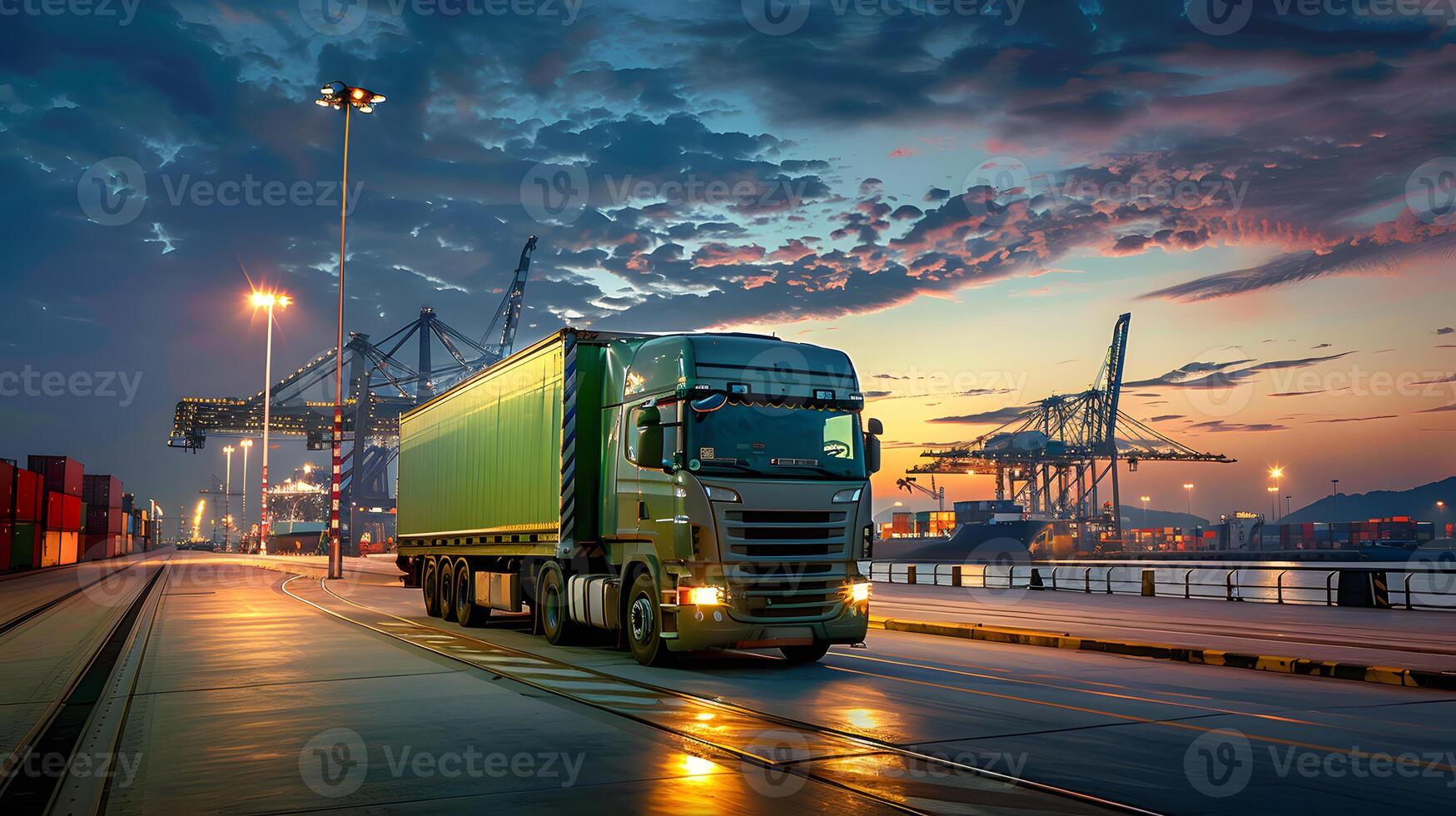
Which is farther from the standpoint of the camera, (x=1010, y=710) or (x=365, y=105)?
(x=365, y=105)

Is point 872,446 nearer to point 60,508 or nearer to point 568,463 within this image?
point 568,463

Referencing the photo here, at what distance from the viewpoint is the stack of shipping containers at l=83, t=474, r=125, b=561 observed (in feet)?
346

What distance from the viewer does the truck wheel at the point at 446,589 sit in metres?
23.3

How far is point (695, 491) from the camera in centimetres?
1348

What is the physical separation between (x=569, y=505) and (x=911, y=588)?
26.4m

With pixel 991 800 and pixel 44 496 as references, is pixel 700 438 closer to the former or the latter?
pixel 991 800

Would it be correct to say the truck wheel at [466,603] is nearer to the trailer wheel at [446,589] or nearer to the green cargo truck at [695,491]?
the trailer wheel at [446,589]

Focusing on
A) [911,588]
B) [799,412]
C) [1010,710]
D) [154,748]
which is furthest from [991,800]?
[911,588]

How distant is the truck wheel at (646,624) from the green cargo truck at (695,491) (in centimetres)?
3

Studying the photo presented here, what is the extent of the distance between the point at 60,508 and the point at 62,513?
40.6 inches

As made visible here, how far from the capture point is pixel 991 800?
7098 millimetres

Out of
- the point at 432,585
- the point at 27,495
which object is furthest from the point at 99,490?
the point at 432,585

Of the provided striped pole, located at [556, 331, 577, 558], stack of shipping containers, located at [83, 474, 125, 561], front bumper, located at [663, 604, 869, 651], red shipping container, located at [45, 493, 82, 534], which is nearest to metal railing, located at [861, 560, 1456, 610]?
front bumper, located at [663, 604, 869, 651]

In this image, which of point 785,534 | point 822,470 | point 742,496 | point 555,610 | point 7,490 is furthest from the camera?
point 7,490
